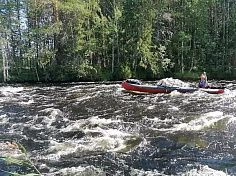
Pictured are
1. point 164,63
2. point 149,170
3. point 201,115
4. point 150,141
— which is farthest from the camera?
point 164,63

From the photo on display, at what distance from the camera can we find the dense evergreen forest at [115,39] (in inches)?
1521

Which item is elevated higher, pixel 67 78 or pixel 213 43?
pixel 213 43

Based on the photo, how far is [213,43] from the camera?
39.0 m

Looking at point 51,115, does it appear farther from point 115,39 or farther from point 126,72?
point 115,39

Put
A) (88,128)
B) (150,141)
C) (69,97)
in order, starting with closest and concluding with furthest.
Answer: (150,141), (88,128), (69,97)

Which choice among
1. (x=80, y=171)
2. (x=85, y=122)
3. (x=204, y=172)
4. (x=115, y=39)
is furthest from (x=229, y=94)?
(x=80, y=171)

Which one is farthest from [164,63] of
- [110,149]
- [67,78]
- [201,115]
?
[110,149]

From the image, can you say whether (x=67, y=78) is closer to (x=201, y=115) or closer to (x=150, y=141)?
(x=201, y=115)

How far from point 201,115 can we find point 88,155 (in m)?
8.00

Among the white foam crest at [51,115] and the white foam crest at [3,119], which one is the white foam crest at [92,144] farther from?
the white foam crest at [3,119]

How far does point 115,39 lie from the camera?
39.2 metres

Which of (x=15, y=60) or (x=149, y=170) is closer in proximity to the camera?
(x=149, y=170)

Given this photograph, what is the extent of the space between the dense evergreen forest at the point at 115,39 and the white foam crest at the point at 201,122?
17.7m

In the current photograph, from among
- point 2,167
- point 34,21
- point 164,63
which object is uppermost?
point 34,21
